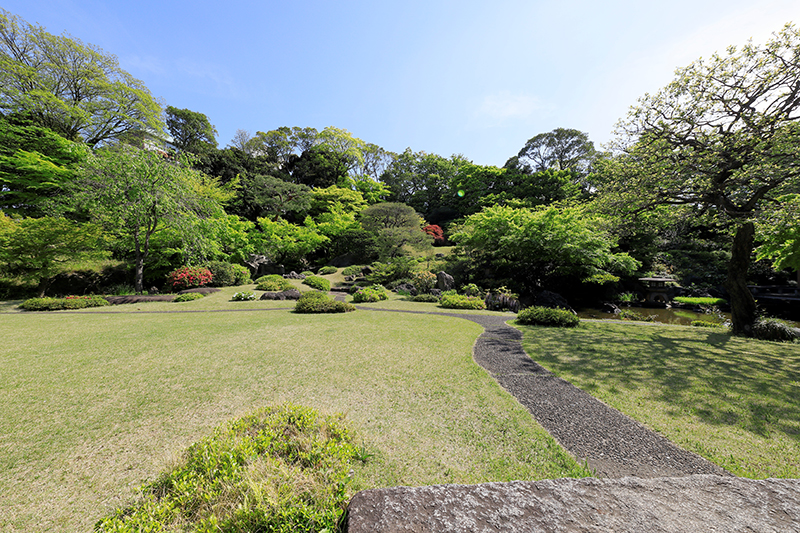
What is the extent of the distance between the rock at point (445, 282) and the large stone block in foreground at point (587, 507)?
13596 millimetres

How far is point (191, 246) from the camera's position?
1344cm

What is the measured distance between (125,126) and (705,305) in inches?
1485

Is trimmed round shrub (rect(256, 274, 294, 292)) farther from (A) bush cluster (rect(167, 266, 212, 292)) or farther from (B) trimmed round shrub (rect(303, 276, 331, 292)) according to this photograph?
(A) bush cluster (rect(167, 266, 212, 292))

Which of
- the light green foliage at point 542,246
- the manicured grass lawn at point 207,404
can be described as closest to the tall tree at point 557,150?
the light green foliage at point 542,246

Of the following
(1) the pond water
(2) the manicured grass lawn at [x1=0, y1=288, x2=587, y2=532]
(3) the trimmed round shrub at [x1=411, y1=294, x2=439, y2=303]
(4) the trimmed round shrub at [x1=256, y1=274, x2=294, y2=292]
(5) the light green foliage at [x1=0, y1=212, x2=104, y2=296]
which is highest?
(5) the light green foliage at [x1=0, y1=212, x2=104, y2=296]

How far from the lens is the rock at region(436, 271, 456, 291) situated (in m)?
15.5

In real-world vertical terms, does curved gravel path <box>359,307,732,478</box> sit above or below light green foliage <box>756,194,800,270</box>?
below

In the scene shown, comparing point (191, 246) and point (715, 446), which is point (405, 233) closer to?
point (191, 246)

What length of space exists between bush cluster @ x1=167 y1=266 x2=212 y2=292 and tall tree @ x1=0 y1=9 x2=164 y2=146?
12949mm

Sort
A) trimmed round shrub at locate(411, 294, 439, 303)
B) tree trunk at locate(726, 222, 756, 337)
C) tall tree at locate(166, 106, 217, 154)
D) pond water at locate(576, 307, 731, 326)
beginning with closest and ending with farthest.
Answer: tree trunk at locate(726, 222, 756, 337) → pond water at locate(576, 307, 731, 326) → trimmed round shrub at locate(411, 294, 439, 303) → tall tree at locate(166, 106, 217, 154)

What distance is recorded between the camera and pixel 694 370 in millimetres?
4453

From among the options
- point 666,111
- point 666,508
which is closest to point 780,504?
point 666,508

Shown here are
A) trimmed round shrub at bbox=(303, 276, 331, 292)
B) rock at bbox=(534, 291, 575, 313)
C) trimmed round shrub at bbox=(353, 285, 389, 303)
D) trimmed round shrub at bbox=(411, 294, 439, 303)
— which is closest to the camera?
rock at bbox=(534, 291, 575, 313)

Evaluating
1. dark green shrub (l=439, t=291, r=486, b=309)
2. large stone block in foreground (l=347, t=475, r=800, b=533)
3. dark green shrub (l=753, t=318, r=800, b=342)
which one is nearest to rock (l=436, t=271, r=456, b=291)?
dark green shrub (l=439, t=291, r=486, b=309)
